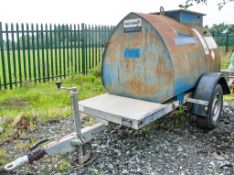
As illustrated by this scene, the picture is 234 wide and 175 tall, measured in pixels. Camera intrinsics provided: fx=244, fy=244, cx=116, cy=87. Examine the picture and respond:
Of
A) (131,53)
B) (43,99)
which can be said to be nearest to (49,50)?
(43,99)

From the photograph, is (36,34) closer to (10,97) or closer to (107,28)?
(10,97)

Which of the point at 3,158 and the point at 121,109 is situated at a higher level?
the point at 121,109

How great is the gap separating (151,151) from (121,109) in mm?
784

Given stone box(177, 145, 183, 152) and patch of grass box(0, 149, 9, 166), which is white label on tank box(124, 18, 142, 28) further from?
patch of grass box(0, 149, 9, 166)

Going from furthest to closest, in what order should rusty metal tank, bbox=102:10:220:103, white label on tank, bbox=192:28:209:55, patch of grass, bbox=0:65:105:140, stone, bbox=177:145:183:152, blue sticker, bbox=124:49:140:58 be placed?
1. patch of grass, bbox=0:65:105:140
2. white label on tank, bbox=192:28:209:55
3. blue sticker, bbox=124:49:140:58
4. stone, bbox=177:145:183:152
5. rusty metal tank, bbox=102:10:220:103

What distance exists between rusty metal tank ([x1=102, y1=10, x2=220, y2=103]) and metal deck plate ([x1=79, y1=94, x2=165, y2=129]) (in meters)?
0.21

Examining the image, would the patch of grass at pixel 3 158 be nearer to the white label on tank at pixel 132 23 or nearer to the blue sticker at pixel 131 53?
the blue sticker at pixel 131 53

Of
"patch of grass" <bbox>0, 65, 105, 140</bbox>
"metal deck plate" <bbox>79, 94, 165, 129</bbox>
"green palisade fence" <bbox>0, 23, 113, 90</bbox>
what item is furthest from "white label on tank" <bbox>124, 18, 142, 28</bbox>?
"green palisade fence" <bbox>0, 23, 113, 90</bbox>

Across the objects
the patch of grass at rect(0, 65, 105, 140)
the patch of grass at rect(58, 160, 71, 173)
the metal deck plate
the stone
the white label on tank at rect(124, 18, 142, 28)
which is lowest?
the patch of grass at rect(58, 160, 71, 173)

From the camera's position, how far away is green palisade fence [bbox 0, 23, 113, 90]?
758 cm

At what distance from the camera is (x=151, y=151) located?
11.6 ft

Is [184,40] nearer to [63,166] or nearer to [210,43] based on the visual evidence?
[210,43]

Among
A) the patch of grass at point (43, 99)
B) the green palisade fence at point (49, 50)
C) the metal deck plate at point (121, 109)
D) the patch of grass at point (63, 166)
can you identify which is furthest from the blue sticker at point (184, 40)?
the green palisade fence at point (49, 50)

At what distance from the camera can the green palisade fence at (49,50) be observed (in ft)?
24.9
